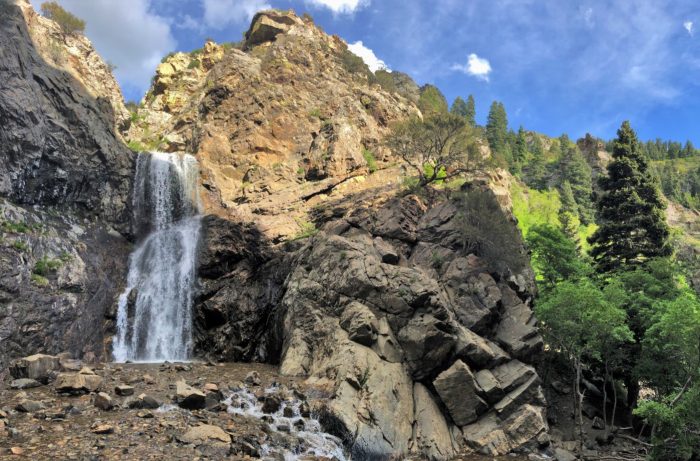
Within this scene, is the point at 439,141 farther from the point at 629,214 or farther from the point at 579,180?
the point at 579,180

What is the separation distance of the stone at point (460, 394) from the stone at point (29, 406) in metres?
16.0

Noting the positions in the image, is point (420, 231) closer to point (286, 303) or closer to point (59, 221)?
point (286, 303)

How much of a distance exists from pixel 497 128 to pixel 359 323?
309 ft

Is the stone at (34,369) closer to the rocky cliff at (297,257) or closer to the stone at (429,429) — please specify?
the rocky cliff at (297,257)

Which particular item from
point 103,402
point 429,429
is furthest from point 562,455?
point 103,402

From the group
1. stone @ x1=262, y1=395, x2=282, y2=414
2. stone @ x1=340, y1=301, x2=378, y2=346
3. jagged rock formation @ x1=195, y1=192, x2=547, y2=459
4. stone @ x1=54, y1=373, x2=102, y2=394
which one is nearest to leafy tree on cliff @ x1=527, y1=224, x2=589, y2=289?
jagged rock formation @ x1=195, y1=192, x2=547, y2=459

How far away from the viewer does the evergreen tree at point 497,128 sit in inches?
3905

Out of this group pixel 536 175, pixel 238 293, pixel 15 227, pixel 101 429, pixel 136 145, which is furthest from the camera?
pixel 536 175

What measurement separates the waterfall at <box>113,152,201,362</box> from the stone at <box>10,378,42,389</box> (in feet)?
40.4

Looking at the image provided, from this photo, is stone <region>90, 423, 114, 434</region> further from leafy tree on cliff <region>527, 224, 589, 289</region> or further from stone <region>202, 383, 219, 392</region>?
leafy tree on cliff <region>527, 224, 589, 289</region>

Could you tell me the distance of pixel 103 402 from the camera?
1391 centimetres

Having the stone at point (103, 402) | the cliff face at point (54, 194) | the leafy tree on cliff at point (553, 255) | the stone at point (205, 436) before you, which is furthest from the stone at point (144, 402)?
the leafy tree on cliff at point (553, 255)

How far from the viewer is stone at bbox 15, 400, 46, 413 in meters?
12.9

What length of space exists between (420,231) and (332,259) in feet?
32.7
